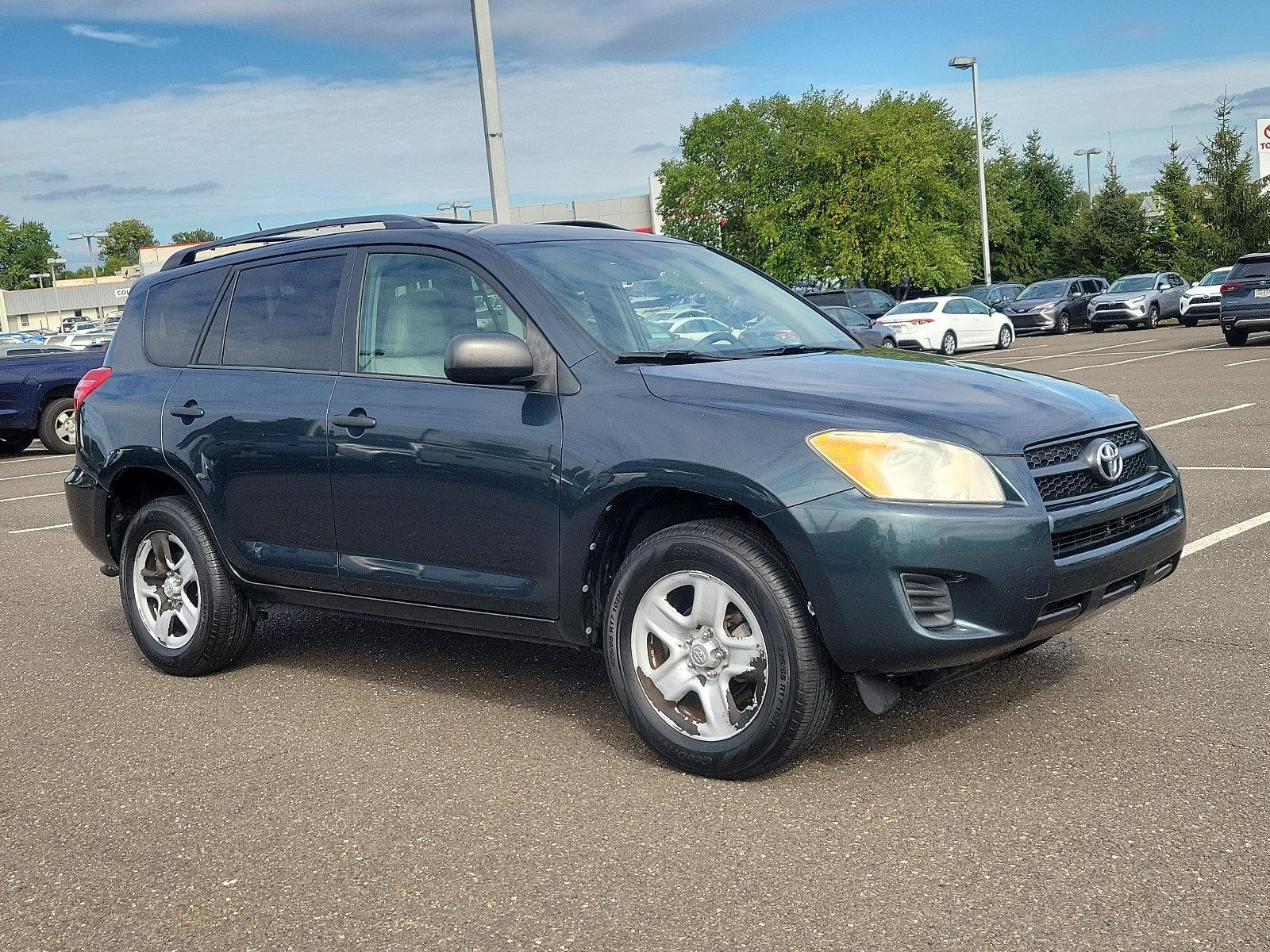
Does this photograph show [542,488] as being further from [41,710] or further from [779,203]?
[779,203]

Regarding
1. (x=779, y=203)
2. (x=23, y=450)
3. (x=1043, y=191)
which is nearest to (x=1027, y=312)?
(x=779, y=203)

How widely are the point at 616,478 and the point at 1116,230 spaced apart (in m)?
56.0

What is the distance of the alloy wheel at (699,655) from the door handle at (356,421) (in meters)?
1.29

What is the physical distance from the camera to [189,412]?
217 inches

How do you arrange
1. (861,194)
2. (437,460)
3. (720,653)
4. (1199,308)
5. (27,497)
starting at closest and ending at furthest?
(720,653) → (437,460) → (27,497) → (1199,308) → (861,194)

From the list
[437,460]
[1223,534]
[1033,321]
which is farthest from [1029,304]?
[437,460]

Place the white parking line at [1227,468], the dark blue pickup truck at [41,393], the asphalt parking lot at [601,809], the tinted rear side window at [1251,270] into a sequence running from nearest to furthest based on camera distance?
the asphalt parking lot at [601,809], the white parking line at [1227,468], the dark blue pickup truck at [41,393], the tinted rear side window at [1251,270]

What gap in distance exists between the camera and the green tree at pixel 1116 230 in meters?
54.9

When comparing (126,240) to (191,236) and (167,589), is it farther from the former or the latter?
(167,589)

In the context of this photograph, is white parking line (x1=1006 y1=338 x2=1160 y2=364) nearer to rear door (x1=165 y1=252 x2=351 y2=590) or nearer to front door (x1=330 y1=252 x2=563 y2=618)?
rear door (x1=165 y1=252 x2=351 y2=590)

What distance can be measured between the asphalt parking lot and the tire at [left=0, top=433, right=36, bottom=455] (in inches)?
501

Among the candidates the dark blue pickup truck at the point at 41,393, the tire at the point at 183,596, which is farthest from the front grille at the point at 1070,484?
the dark blue pickup truck at the point at 41,393

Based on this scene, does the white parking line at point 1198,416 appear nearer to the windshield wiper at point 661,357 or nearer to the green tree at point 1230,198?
the windshield wiper at point 661,357

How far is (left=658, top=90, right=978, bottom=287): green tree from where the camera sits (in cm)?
4656
